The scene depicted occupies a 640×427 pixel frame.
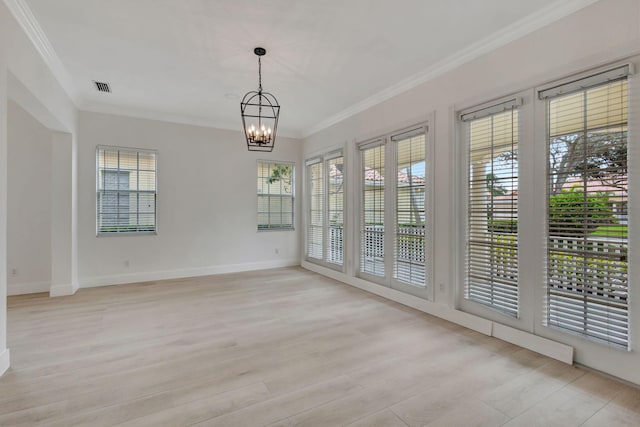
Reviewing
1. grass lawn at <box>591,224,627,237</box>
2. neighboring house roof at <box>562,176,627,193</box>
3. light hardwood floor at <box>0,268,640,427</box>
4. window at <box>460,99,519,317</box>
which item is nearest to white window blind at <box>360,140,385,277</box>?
light hardwood floor at <box>0,268,640,427</box>

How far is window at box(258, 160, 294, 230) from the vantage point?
6.67 meters

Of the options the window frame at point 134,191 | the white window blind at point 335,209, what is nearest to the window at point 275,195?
the white window blind at point 335,209

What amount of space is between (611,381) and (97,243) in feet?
21.5

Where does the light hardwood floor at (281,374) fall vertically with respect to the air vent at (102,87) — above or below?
below

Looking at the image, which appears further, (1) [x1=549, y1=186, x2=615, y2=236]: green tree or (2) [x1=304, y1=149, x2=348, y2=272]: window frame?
(2) [x1=304, y1=149, x2=348, y2=272]: window frame

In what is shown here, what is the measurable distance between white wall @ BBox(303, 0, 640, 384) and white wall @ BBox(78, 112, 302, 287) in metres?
3.01

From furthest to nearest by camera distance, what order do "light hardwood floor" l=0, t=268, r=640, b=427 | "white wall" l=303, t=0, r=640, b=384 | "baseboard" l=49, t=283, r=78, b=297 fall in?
1. "baseboard" l=49, t=283, r=78, b=297
2. "white wall" l=303, t=0, r=640, b=384
3. "light hardwood floor" l=0, t=268, r=640, b=427

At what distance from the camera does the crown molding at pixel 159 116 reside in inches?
202

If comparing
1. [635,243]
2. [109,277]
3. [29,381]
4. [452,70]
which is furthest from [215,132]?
[635,243]

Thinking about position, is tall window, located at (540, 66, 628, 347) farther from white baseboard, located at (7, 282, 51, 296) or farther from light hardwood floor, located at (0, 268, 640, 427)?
white baseboard, located at (7, 282, 51, 296)

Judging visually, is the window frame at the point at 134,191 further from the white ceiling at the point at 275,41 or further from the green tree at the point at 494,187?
the green tree at the point at 494,187

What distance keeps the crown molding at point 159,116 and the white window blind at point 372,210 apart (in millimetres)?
2457

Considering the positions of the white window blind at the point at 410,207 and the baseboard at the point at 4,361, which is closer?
the baseboard at the point at 4,361

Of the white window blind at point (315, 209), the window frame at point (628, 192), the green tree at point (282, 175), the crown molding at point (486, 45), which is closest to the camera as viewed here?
the window frame at point (628, 192)
